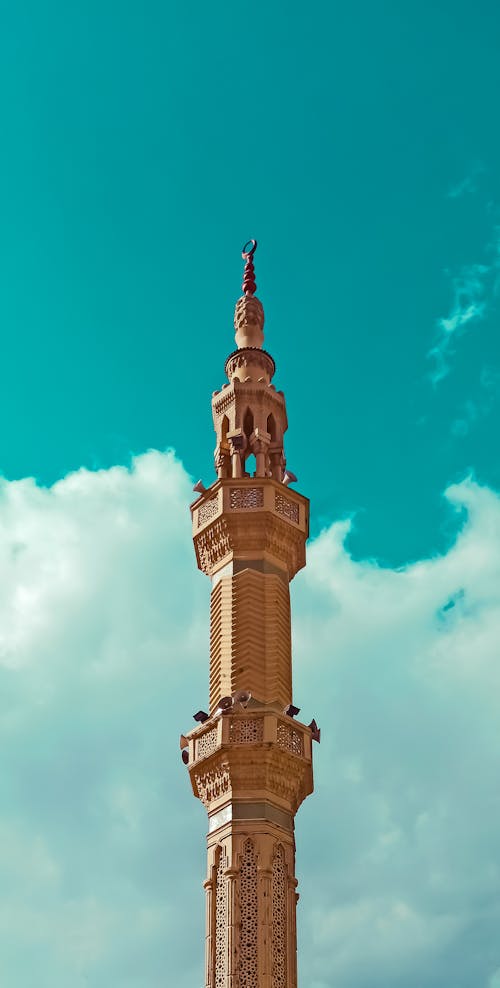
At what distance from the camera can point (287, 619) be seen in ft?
86.5

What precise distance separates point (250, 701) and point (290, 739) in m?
1.00

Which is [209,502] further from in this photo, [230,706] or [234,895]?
[234,895]

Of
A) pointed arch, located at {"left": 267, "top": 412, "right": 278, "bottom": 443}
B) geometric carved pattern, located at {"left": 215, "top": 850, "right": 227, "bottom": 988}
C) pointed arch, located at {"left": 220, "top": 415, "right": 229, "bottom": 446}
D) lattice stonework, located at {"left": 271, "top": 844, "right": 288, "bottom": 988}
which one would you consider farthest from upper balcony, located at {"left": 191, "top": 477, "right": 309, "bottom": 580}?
geometric carved pattern, located at {"left": 215, "top": 850, "right": 227, "bottom": 988}

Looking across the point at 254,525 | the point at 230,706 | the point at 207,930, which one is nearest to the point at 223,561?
the point at 254,525

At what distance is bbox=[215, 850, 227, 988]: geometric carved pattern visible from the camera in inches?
868

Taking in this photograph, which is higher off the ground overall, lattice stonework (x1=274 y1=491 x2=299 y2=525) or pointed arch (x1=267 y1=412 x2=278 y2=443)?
pointed arch (x1=267 y1=412 x2=278 y2=443)

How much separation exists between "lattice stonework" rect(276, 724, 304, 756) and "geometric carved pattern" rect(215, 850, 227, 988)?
2208 millimetres

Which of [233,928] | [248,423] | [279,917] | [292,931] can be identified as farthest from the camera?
[248,423]

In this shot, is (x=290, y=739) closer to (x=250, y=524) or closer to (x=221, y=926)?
(x=221, y=926)

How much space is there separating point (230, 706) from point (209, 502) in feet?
15.9

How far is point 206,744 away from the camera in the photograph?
2441cm

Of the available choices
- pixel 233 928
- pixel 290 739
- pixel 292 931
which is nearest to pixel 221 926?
pixel 233 928

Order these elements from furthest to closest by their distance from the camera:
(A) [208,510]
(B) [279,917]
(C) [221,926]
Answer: (A) [208,510] < (B) [279,917] < (C) [221,926]

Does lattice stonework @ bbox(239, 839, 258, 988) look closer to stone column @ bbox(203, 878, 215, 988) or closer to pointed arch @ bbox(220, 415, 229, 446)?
stone column @ bbox(203, 878, 215, 988)
